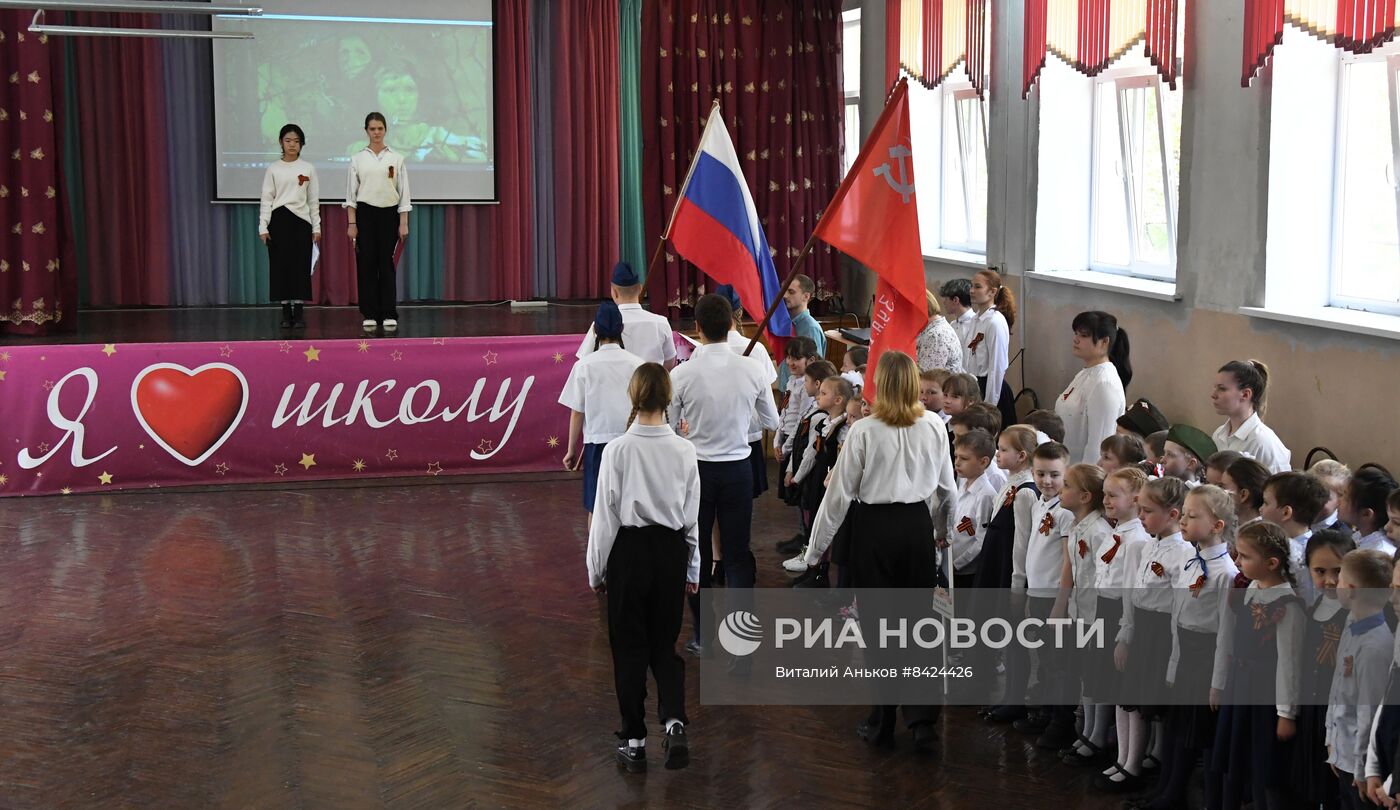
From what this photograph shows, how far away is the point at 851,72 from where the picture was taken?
12.5m

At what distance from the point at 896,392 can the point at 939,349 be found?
2.60 meters

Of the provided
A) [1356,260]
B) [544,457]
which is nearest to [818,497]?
[1356,260]

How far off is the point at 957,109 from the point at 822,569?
5.46 m

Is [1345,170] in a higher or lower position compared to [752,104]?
lower

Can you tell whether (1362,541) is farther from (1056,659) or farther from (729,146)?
(729,146)

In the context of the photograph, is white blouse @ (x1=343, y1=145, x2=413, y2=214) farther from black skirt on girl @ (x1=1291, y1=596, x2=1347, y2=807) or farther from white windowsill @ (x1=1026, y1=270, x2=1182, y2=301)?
black skirt on girl @ (x1=1291, y1=596, x2=1347, y2=807)

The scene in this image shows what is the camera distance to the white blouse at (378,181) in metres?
10.0

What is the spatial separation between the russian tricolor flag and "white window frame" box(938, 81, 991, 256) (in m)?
3.67

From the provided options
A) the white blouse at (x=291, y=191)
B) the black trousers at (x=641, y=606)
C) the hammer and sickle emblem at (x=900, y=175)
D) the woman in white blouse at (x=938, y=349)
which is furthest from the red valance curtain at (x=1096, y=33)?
the white blouse at (x=291, y=191)

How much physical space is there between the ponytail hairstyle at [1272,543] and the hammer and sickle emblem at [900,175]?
2503 mm

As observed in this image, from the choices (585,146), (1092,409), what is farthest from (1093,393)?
(585,146)

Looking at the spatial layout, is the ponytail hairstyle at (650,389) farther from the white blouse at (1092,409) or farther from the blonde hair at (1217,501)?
the white blouse at (1092,409)

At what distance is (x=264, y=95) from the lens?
1170cm

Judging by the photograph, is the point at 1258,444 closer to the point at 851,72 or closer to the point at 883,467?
the point at 883,467
